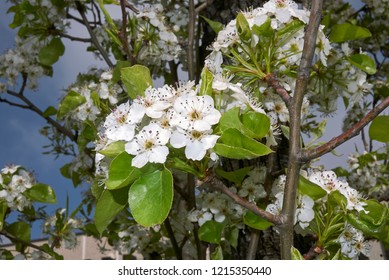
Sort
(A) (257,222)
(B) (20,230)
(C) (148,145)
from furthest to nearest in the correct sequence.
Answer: (B) (20,230) < (A) (257,222) < (C) (148,145)

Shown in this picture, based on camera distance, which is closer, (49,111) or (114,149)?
(114,149)

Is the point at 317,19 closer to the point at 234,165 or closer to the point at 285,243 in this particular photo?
the point at 285,243

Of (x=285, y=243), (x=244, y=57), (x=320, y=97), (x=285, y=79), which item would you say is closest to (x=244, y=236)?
(x=320, y=97)

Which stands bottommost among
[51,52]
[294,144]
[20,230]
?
[294,144]

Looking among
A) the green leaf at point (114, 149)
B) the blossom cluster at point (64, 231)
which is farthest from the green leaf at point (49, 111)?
the green leaf at point (114, 149)

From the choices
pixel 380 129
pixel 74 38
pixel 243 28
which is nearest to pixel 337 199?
pixel 380 129

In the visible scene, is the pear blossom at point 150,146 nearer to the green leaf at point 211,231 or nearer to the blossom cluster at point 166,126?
the blossom cluster at point 166,126

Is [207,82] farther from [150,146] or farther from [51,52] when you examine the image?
[51,52]
